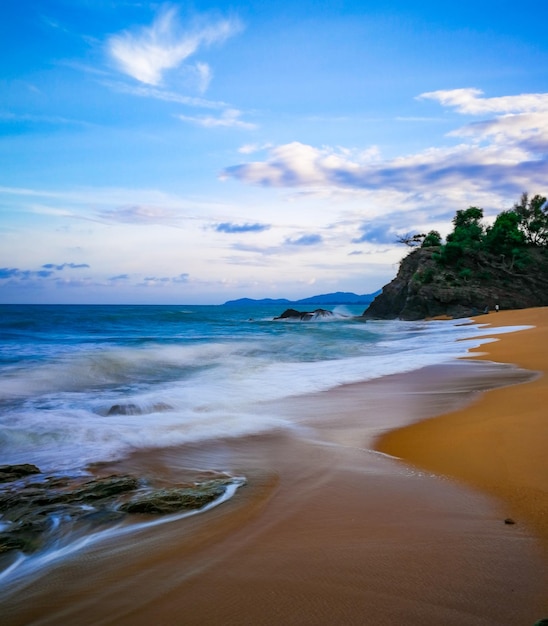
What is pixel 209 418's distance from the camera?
21.5 feet

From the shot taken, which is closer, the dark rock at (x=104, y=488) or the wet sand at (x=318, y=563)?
the wet sand at (x=318, y=563)

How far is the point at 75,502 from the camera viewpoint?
11.3 ft

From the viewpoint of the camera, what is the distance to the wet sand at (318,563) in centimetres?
208

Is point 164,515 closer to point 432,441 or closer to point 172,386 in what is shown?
point 432,441

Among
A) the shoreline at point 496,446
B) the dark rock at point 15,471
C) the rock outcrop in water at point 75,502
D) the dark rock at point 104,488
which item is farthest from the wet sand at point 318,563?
the dark rock at point 15,471

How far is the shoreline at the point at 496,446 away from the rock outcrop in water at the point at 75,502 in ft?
6.35

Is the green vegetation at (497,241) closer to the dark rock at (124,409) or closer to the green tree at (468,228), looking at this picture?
the green tree at (468,228)

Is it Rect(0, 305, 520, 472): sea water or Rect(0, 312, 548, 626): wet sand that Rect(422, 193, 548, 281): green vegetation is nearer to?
Rect(0, 305, 520, 472): sea water

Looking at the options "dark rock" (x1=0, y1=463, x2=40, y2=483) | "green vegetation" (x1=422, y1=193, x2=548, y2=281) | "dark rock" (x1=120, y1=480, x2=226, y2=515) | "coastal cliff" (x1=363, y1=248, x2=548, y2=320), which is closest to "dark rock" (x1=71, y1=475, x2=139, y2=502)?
"dark rock" (x1=120, y1=480, x2=226, y2=515)

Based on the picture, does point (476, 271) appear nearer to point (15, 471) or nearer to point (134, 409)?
point (134, 409)

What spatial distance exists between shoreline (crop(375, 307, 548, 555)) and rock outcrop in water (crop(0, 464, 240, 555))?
194cm

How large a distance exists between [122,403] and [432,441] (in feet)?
17.6

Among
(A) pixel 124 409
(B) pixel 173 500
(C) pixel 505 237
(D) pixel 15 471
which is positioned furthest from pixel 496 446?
(C) pixel 505 237

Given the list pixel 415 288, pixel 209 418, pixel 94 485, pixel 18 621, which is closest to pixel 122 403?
pixel 209 418
